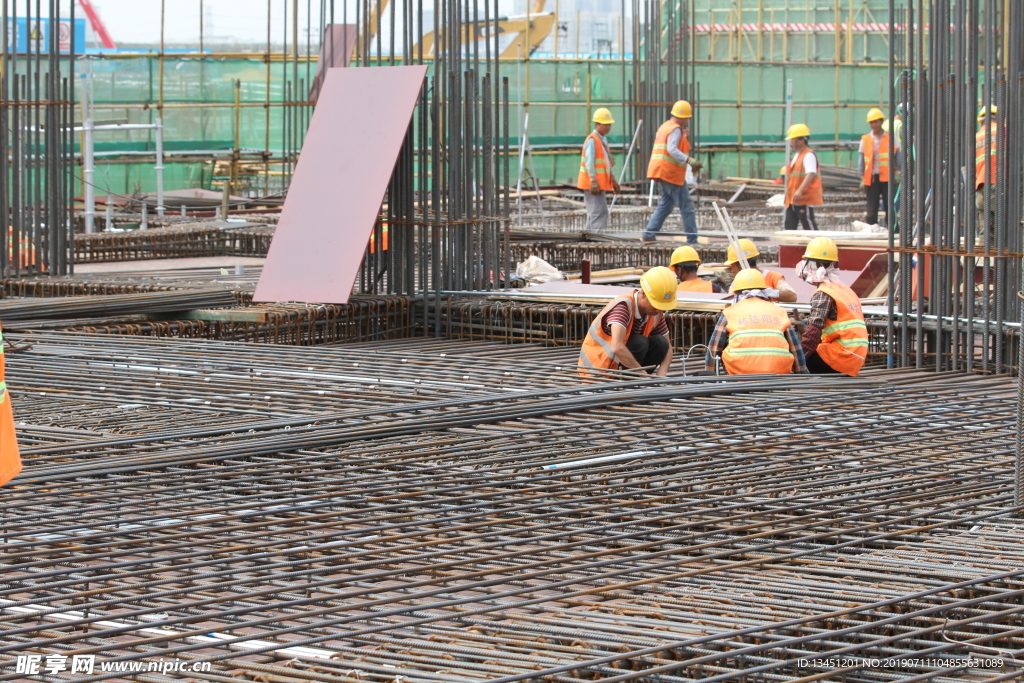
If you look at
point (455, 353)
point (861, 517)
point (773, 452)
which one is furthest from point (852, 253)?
point (861, 517)

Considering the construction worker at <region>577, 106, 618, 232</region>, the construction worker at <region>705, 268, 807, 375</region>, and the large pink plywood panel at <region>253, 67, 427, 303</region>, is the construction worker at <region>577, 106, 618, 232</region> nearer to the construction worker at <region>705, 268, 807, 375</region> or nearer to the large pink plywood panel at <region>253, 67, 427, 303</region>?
the large pink plywood panel at <region>253, 67, 427, 303</region>

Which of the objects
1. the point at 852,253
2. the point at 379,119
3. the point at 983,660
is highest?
the point at 379,119

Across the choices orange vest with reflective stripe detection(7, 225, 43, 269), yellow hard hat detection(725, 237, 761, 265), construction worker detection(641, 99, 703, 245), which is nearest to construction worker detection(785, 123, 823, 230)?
construction worker detection(641, 99, 703, 245)

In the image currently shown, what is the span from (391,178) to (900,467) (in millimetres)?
5600

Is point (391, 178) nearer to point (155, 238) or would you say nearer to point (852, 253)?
point (852, 253)

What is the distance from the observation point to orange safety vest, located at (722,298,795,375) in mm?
7465

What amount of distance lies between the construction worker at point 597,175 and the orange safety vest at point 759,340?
7342mm

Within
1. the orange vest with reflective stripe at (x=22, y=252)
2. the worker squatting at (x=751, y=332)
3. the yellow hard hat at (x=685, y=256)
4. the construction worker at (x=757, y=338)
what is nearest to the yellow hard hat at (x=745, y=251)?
the yellow hard hat at (x=685, y=256)

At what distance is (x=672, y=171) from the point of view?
13766 millimetres

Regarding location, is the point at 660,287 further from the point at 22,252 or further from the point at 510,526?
the point at 22,252

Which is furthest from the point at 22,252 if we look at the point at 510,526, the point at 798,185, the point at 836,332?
the point at 798,185

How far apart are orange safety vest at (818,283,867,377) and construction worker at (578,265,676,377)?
0.93 m

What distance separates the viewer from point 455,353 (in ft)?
30.2

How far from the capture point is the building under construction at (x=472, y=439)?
3727 millimetres
